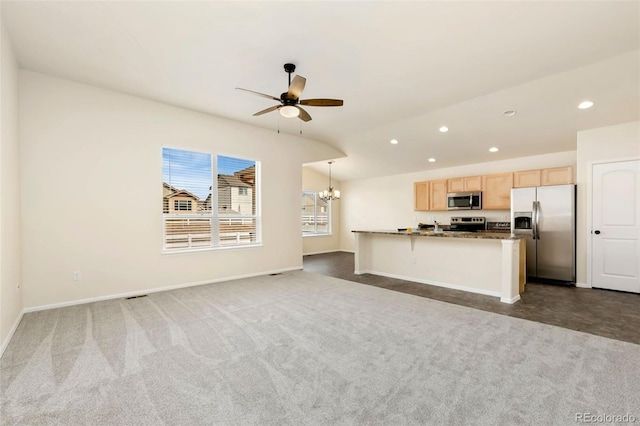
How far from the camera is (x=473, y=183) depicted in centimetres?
649

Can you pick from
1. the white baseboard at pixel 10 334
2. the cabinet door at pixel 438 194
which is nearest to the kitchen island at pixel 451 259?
the cabinet door at pixel 438 194

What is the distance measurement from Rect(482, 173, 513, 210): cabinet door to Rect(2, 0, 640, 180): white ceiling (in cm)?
105

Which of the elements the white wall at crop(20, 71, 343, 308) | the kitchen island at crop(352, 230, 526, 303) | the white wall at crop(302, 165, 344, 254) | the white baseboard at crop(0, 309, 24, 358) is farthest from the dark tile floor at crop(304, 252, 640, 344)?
the white baseboard at crop(0, 309, 24, 358)

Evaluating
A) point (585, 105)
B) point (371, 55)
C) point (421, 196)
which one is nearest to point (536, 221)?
point (585, 105)

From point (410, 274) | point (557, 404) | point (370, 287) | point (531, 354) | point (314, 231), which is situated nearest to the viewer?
point (557, 404)

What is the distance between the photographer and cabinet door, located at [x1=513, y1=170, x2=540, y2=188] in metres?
5.55

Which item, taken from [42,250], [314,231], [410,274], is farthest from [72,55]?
[314,231]

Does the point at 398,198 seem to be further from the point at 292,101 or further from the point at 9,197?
the point at 9,197

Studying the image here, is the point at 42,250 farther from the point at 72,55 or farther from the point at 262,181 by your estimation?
the point at 262,181

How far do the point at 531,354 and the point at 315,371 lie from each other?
1.88 metres

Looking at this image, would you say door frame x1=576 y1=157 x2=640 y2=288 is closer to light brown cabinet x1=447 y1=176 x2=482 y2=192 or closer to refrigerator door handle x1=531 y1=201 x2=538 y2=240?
refrigerator door handle x1=531 y1=201 x2=538 y2=240

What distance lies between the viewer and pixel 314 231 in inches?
369

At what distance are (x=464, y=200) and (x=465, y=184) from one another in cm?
40

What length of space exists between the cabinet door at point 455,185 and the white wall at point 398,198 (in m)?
0.32
